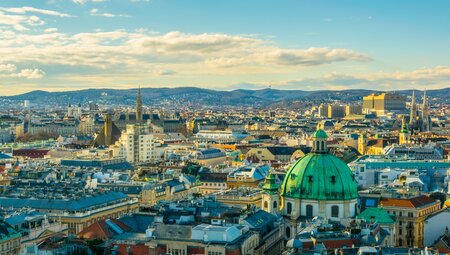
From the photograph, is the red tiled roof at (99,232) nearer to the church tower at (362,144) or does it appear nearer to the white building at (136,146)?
the white building at (136,146)

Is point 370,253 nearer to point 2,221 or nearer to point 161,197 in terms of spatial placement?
point 2,221

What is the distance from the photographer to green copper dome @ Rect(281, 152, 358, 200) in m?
72.4

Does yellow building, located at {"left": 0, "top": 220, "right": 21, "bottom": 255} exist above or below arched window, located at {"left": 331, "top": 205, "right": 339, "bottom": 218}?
below

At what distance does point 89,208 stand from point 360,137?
122 m

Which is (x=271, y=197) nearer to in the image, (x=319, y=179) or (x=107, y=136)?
(x=319, y=179)

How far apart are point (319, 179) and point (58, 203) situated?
28.5 meters

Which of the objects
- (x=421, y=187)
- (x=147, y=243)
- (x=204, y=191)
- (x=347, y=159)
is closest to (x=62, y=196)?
(x=147, y=243)

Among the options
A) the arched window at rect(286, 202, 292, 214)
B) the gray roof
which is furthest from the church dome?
the gray roof

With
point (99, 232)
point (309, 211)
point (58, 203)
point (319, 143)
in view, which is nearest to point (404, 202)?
point (319, 143)

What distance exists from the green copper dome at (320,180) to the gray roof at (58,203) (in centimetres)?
2204

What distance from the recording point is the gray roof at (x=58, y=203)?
78.9 metres

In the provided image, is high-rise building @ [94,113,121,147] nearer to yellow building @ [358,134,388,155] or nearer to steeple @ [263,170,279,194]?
yellow building @ [358,134,388,155]

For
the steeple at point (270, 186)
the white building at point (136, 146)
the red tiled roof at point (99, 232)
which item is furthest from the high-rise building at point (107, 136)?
the red tiled roof at point (99, 232)

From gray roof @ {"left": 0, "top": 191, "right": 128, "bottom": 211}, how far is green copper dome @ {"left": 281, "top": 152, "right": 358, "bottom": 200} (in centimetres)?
2204
